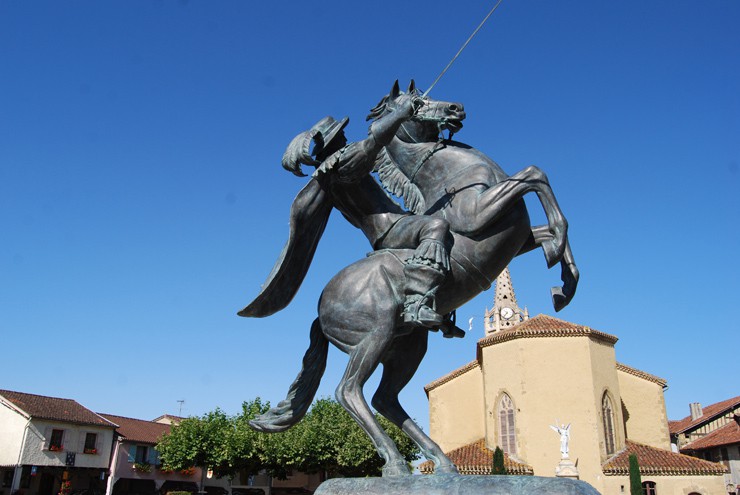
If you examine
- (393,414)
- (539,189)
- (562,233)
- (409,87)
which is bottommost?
(393,414)

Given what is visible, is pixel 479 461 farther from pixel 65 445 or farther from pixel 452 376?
pixel 65 445

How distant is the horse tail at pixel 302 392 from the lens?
16.0ft

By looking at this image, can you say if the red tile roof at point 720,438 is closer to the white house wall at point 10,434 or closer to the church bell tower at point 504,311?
the church bell tower at point 504,311

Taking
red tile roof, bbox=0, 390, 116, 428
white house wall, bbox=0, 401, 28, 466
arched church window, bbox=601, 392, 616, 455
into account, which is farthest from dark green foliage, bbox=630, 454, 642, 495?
white house wall, bbox=0, 401, 28, 466

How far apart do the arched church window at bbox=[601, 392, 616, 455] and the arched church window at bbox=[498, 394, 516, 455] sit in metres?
4.68

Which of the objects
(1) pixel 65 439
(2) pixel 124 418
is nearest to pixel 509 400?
(1) pixel 65 439

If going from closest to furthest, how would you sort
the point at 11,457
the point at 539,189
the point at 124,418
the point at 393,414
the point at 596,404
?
the point at 539,189 < the point at 393,414 < the point at 596,404 < the point at 11,457 < the point at 124,418

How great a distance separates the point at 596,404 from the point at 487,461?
6.44m

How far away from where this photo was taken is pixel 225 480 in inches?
2210

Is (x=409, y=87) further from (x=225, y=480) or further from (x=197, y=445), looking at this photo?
(x=225, y=480)

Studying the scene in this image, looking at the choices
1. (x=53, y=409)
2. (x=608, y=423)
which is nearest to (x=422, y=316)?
(x=608, y=423)

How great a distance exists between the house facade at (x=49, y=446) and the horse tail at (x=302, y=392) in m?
39.9

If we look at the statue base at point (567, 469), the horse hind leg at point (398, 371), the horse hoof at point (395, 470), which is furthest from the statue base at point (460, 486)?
the statue base at point (567, 469)

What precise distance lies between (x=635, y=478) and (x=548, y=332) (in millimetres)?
8361
